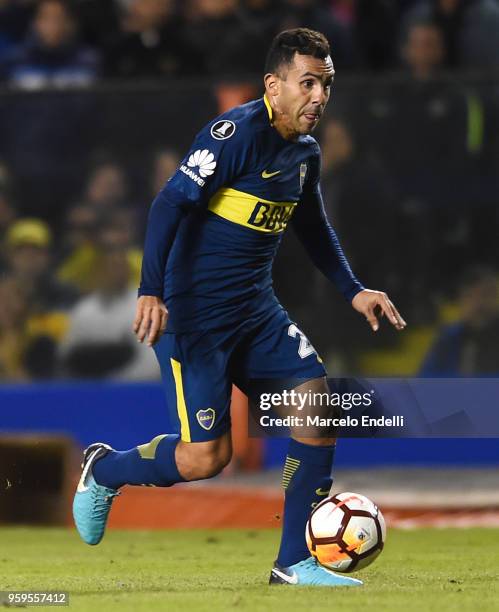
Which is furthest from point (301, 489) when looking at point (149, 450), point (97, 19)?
point (97, 19)

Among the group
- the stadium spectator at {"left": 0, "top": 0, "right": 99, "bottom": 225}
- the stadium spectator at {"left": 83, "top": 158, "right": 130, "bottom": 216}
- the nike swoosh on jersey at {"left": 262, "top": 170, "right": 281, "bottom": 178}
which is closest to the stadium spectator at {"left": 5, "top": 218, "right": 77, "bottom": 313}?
the stadium spectator at {"left": 0, "top": 0, "right": 99, "bottom": 225}

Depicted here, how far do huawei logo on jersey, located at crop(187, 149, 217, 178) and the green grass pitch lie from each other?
1.61 metres

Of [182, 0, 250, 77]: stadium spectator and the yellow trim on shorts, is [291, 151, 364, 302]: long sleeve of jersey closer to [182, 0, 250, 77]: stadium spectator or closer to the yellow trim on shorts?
the yellow trim on shorts

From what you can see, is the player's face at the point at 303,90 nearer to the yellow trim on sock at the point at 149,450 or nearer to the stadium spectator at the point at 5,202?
the yellow trim on sock at the point at 149,450

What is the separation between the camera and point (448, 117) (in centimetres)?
1022

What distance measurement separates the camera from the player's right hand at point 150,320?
557 centimetres

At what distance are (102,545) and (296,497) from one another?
258 centimetres

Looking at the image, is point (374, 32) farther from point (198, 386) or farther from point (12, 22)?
point (198, 386)

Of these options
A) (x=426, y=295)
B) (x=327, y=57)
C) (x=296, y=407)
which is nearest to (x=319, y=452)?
(x=296, y=407)

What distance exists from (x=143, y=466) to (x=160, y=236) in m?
1.00

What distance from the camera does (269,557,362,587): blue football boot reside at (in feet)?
19.4

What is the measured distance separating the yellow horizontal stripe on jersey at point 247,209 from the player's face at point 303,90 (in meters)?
0.34

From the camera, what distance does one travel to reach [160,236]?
5.73m

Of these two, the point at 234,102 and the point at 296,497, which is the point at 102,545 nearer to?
the point at 296,497
